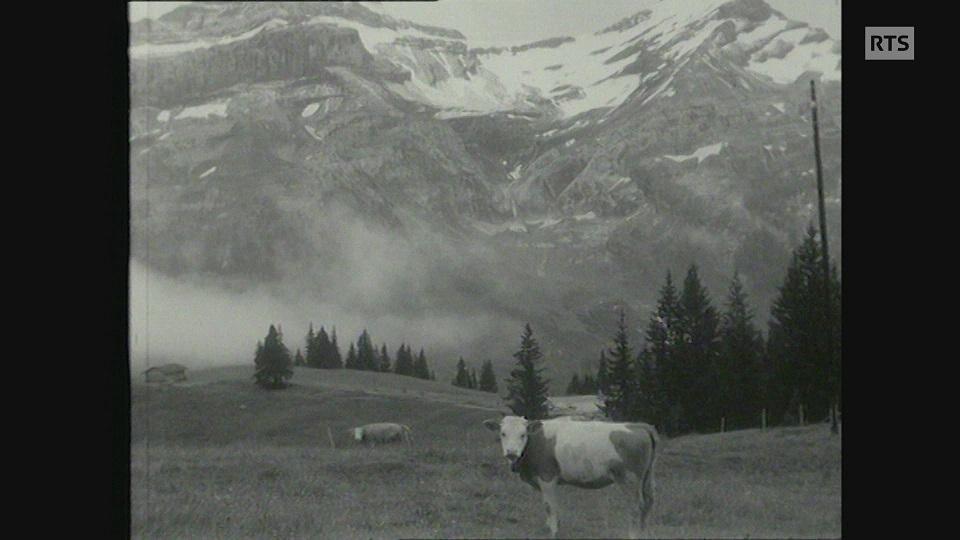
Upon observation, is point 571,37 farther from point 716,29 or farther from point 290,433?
point 290,433

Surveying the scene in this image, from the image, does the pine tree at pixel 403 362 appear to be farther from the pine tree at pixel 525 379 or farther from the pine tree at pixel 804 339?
the pine tree at pixel 804 339

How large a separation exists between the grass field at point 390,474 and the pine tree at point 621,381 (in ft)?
1.19

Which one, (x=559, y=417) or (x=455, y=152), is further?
(x=455, y=152)

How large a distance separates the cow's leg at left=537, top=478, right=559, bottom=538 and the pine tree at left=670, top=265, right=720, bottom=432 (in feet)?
3.22

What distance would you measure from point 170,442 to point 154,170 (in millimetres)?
1814

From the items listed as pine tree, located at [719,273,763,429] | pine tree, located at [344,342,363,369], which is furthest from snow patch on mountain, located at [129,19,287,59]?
pine tree, located at [719,273,763,429]

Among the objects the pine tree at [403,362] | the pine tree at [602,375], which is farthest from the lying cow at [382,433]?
the pine tree at [602,375]

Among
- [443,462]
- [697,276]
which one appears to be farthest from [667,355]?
[443,462]

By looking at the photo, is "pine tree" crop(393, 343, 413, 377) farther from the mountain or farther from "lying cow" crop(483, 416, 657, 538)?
"lying cow" crop(483, 416, 657, 538)

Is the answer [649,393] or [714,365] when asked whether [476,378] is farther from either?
[714,365]

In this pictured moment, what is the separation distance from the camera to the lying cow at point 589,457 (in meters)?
7.25

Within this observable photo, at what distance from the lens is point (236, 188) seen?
26.6 feet
